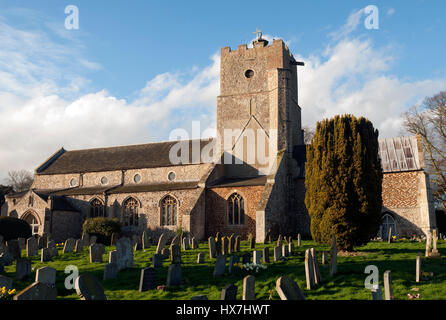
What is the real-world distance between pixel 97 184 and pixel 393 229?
22538 millimetres

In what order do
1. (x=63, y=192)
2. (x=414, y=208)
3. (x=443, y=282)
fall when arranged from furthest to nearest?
(x=63, y=192), (x=414, y=208), (x=443, y=282)

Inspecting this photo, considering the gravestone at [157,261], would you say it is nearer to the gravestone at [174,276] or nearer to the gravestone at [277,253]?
the gravestone at [174,276]

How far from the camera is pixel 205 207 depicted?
25812 mm

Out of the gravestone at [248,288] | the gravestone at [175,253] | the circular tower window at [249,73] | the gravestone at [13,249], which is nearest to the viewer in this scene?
the gravestone at [248,288]

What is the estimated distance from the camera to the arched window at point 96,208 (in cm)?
2912

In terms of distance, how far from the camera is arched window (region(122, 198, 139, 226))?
2767 centimetres

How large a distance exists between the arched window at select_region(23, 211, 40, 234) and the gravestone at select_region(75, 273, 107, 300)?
23.5 meters

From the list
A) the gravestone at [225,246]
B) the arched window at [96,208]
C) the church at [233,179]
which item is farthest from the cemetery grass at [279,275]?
the arched window at [96,208]

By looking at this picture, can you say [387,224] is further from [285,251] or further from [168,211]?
[168,211]

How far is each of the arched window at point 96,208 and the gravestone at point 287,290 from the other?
24.9m

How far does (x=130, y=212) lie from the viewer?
2792cm

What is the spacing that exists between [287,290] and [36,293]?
402cm
